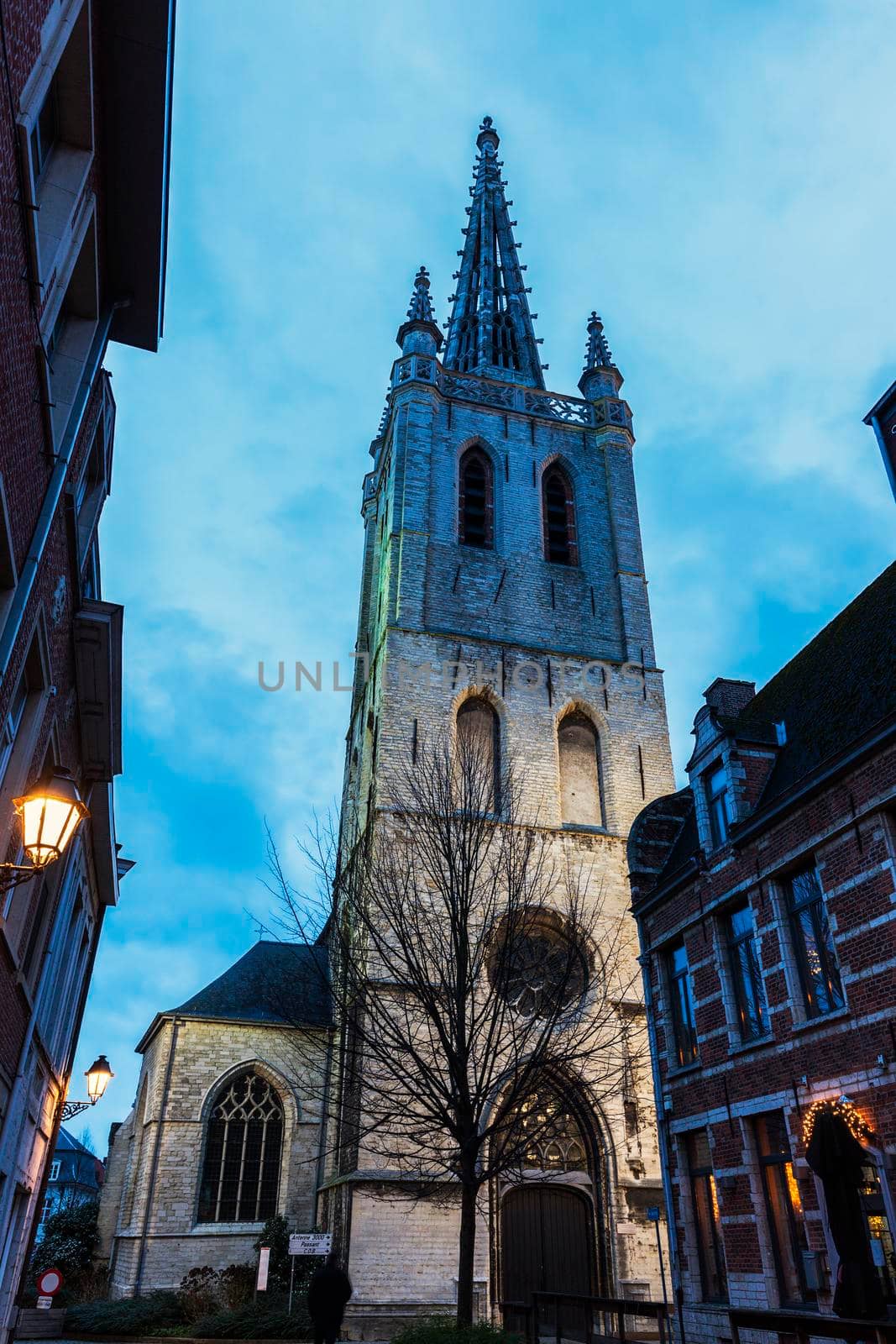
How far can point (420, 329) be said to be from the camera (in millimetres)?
31219

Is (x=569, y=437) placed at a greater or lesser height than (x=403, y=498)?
greater

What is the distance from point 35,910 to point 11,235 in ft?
20.9

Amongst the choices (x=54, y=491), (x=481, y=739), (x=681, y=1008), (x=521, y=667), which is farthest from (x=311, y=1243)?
(x=54, y=491)

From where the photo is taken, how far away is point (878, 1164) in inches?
343

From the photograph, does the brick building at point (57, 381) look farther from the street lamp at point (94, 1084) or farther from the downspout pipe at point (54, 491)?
the street lamp at point (94, 1084)

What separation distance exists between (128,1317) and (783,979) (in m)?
13.7

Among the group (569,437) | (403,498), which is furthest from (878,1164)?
(569,437)

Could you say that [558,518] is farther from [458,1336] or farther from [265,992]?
[458,1336]

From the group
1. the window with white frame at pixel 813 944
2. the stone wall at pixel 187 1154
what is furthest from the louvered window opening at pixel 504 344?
the window with white frame at pixel 813 944

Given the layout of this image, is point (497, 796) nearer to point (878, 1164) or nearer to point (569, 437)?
point (878, 1164)

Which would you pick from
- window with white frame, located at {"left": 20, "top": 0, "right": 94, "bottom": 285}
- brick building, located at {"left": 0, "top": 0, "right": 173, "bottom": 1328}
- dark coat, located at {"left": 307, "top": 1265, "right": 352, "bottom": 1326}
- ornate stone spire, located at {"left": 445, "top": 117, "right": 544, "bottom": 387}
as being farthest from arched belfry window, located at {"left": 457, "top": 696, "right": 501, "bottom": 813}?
window with white frame, located at {"left": 20, "top": 0, "right": 94, "bottom": 285}

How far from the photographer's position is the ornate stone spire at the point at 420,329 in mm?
30688

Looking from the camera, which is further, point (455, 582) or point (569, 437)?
point (569, 437)

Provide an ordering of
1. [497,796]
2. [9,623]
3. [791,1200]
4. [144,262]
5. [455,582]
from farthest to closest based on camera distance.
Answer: [455,582] < [497,796] < [791,1200] < [144,262] < [9,623]
